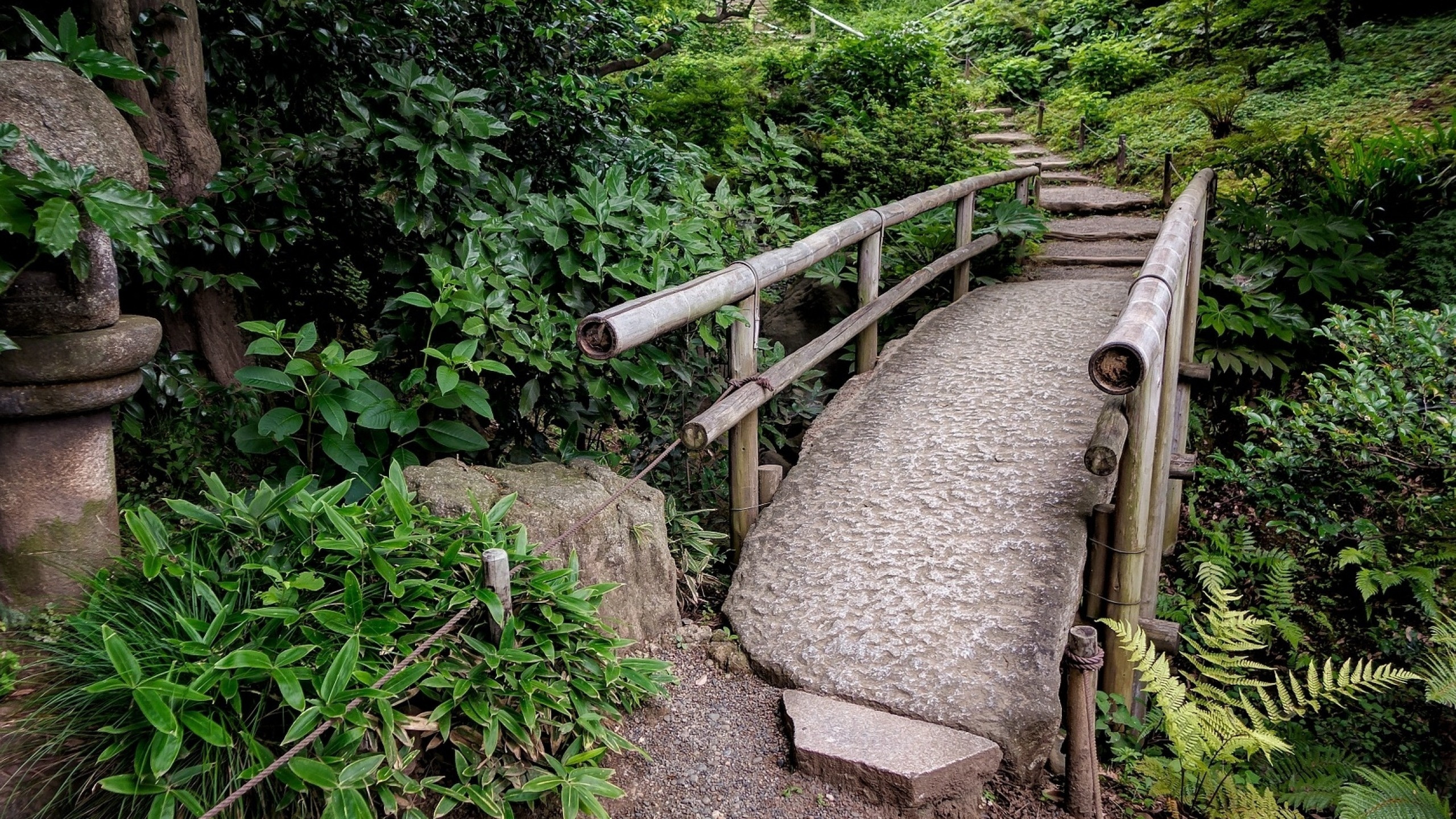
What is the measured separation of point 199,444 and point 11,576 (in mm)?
1377

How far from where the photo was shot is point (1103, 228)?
855 cm

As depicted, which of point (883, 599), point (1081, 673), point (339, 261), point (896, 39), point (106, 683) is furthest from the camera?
point (896, 39)

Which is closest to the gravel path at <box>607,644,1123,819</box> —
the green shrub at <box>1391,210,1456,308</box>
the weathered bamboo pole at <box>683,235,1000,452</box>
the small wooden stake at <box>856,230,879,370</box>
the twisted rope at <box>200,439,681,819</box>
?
the twisted rope at <box>200,439,681,819</box>

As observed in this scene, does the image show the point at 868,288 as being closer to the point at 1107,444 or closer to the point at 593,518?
the point at 1107,444

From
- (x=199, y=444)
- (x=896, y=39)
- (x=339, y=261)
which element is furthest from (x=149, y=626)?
(x=896, y=39)

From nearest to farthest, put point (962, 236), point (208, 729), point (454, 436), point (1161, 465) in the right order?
1. point (208, 729)
2. point (454, 436)
3. point (1161, 465)
4. point (962, 236)

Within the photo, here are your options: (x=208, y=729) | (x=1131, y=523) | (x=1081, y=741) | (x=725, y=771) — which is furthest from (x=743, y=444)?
(x=208, y=729)

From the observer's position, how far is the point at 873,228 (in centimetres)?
487

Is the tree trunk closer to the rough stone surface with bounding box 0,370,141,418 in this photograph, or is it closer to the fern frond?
the rough stone surface with bounding box 0,370,141,418

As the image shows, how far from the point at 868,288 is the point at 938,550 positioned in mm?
1989

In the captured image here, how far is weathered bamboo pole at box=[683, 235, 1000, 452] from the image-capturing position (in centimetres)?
321

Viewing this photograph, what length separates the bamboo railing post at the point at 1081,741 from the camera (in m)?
2.69

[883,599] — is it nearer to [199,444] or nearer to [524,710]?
[524,710]

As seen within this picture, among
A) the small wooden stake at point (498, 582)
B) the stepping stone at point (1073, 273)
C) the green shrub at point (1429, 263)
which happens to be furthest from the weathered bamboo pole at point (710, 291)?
the green shrub at point (1429, 263)
